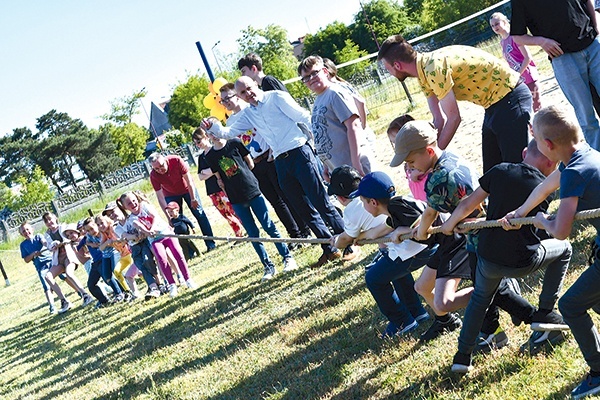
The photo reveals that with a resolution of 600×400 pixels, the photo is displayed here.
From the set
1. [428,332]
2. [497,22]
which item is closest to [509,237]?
[428,332]

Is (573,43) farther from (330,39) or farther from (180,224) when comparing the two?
(330,39)

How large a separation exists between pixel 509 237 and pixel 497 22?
21.5ft

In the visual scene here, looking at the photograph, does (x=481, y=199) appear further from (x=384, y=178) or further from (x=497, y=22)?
(x=497, y=22)

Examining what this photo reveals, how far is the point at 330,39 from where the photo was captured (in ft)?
236

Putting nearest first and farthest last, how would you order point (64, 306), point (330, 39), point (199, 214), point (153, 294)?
point (153, 294) → point (199, 214) → point (64, 306) → point (330, 39)

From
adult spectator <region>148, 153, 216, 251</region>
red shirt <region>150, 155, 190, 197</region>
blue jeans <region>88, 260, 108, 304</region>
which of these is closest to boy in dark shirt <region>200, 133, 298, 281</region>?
adult spectator <region>148, 153, 216, 251</region>

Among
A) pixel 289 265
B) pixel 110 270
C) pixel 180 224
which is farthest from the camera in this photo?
pixel 180 224

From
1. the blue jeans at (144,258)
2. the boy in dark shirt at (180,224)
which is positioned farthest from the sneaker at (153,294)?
the boy in dark shirt at (180,224)

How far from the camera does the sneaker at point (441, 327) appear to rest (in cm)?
489

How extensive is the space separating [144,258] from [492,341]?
7.27m

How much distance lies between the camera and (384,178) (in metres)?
4.60

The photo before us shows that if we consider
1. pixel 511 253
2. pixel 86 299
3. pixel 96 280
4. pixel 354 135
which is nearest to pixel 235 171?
pixel 354 135

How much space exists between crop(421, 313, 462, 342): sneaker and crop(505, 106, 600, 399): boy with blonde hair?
4.77 feet

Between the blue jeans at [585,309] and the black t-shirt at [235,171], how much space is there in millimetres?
6005
